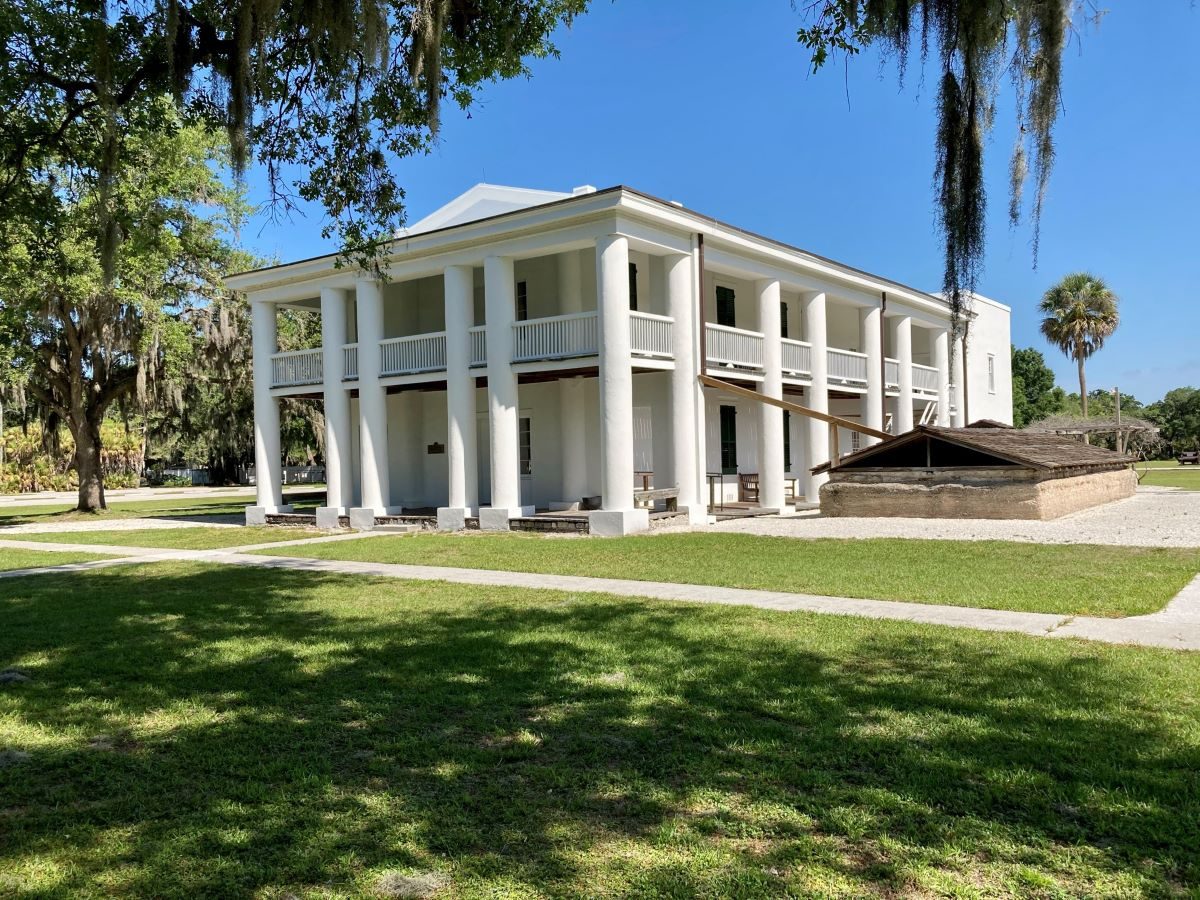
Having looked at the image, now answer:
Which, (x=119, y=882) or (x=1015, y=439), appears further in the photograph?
(x=1015, y=439)

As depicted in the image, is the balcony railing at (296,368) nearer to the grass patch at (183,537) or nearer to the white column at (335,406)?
the white column at (335,406)

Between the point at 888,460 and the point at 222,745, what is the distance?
1638 centimetres

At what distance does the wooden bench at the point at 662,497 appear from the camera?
19.1m

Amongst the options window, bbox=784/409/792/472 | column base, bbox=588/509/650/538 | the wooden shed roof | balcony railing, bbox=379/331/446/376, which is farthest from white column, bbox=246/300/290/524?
window, bbox=784/409/792/472

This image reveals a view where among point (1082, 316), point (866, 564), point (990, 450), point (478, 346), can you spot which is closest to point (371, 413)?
point (478, 346)

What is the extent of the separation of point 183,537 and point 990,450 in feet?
56.3

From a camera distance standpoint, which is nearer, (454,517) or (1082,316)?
(454,517)

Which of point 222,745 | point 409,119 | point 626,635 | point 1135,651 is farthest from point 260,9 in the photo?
point 1135,651

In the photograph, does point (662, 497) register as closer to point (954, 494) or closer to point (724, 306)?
point (954, 494)

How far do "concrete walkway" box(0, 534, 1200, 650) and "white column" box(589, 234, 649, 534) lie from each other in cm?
530

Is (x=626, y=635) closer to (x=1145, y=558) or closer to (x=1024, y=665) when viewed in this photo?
(x=1024, y=665)

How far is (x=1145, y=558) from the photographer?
11836 millimetres

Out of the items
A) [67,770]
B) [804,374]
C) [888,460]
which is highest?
[804,374]

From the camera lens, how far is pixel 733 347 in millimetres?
21344
